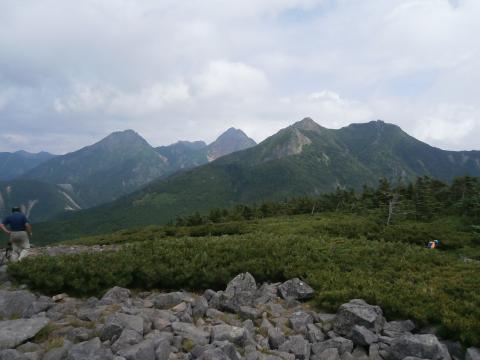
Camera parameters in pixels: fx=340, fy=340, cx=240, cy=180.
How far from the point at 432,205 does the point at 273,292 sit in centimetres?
4570

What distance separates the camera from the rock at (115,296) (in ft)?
37.4

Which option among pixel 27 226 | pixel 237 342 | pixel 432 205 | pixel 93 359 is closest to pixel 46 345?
pixel 93 359

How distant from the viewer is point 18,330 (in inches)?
336

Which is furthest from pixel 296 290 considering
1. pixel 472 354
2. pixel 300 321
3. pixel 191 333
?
pixel 472 354

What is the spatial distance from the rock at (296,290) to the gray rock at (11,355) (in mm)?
8091

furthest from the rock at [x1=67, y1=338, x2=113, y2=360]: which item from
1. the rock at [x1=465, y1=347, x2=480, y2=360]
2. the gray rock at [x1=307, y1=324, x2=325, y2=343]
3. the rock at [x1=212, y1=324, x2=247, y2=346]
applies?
the rock at [x1=465, y1=347, x2=480, y2=360]

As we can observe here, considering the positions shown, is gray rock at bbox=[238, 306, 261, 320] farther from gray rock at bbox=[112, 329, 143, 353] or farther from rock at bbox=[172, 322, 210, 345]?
gray rock at bbox=[112, 329, 143, 353]

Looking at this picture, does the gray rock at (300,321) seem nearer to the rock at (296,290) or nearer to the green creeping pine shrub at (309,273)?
the green creeping pine shrub at (309,273)

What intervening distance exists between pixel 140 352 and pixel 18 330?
341 centimetres

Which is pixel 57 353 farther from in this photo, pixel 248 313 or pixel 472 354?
pixel 472 354

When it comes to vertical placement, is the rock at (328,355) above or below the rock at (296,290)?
below

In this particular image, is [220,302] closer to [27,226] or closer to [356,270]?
[356,270]

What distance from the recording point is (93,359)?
7426 mm

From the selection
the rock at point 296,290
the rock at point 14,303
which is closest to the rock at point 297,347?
the rock at point 296,290
